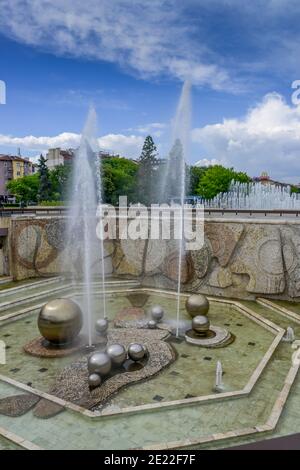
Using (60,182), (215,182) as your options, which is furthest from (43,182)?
(215,182)

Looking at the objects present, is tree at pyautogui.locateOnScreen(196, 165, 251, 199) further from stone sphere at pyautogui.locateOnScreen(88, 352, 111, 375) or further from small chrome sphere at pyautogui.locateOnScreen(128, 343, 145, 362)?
stone sphere at pyautogui.locateOnScreen(88, 352, 111, 375)

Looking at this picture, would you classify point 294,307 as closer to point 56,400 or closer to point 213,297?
point 213,297

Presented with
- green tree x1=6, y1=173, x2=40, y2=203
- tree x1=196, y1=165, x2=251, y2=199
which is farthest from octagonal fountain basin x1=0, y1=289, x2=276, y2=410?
green tree x1=6, y1=173, x2=40, y2=203

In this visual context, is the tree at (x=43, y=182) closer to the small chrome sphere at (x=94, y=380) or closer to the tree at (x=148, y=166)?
the tree at (x=148, y=166)

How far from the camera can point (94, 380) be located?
793 centimetres

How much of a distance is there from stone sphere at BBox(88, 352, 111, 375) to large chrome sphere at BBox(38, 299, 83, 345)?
1.91m

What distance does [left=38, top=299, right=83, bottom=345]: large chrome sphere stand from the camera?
32.0 feet

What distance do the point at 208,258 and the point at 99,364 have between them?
8.43 metres

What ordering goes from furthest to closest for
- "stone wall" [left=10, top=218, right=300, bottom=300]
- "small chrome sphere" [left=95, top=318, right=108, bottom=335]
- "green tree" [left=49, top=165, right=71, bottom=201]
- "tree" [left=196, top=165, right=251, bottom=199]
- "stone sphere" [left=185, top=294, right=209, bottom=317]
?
1. "tree" [left=196, top=165, right=251, bottom=199]
2. "green tree" [left=49, top=165, right=71, bottom=201]
3. "stone wall" [left=10, top=218, right=300, bottom=300]
4. "stone sphere" [left=185, top=294, right=209, bottom=317]
5. "small chrome sphere" [left=95, top=318, right=108, bottom=335]

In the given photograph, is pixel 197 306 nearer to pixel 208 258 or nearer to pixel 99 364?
pixel 208 258

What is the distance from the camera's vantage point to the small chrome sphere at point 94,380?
312 inches

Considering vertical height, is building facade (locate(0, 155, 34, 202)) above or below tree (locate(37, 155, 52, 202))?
above

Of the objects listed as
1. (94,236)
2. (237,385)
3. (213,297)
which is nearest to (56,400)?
(237,385)

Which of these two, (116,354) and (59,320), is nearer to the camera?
(116,354)
